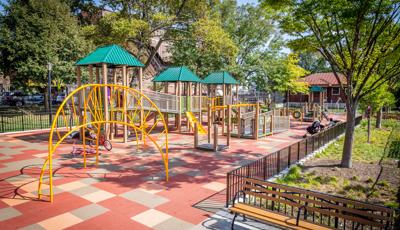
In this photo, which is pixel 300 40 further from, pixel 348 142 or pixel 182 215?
pixel 182 215

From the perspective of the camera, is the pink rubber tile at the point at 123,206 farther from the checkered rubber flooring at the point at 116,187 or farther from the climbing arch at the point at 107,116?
the climbing arch at the point at 107,116

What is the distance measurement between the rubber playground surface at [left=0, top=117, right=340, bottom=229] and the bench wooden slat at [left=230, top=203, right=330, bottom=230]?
1.03 metres

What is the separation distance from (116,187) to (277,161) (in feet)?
19.2

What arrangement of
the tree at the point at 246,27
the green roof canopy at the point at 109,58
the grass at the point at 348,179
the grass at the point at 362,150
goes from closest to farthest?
the grass at the point at 348,179
the grass at the point at 362,150
the green roof canopy at the point at 109,58
the tree at the point at 246,27

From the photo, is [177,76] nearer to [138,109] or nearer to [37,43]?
[138,109]

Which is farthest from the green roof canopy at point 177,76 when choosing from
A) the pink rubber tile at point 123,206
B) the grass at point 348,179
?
the pink rubber tile at point 123,206

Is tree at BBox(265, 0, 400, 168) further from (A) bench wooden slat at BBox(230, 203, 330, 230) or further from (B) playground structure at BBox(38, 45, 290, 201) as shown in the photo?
(A) bench wooden slat at BBox(230, 203, 330, 230)

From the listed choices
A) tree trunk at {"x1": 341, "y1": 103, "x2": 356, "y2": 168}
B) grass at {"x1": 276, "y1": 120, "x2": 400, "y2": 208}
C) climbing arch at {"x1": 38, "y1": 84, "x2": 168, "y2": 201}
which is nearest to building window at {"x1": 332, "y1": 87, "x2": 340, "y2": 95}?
grass at {"x1": 276, "y1": 120, "x2": 400, "y2": 208}

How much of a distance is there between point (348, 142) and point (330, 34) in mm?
4409

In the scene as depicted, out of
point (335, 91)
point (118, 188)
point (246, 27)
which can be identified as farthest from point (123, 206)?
point (335, 91)

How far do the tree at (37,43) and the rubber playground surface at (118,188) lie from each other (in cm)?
1348

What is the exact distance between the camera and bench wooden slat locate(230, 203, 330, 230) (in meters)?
5.36

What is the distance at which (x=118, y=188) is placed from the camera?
8.60m

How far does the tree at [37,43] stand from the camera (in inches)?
1006
